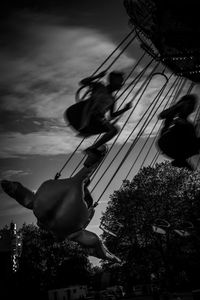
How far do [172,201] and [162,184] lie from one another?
182 cm

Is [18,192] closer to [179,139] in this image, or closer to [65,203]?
[65,203]

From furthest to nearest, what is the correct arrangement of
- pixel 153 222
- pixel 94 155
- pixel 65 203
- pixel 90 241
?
pixel 153 222 → pixel 90 241 → pixel 94 155 → pixel 65 203

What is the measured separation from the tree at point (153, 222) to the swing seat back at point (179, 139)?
25.6 metres

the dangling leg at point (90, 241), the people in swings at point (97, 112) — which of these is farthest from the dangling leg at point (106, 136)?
the dangling leg at point (90, 241)

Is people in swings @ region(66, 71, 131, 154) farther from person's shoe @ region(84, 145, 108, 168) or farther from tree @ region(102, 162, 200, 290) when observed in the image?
tree @ region(102, 162, 200, 290)

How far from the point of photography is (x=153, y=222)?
28281mm

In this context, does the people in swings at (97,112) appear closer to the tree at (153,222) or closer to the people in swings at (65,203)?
the people in swings at (65,203)

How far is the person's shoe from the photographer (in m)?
2.78

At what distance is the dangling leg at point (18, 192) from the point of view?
301 cm

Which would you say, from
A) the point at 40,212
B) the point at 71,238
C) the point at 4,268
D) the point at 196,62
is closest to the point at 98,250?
the point at 71,238

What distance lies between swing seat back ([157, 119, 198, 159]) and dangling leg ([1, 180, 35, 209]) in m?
1.47

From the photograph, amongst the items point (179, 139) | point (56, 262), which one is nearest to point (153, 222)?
point (179, 139)

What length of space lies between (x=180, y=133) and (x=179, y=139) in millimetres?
65

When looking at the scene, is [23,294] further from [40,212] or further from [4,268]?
[40,212]
